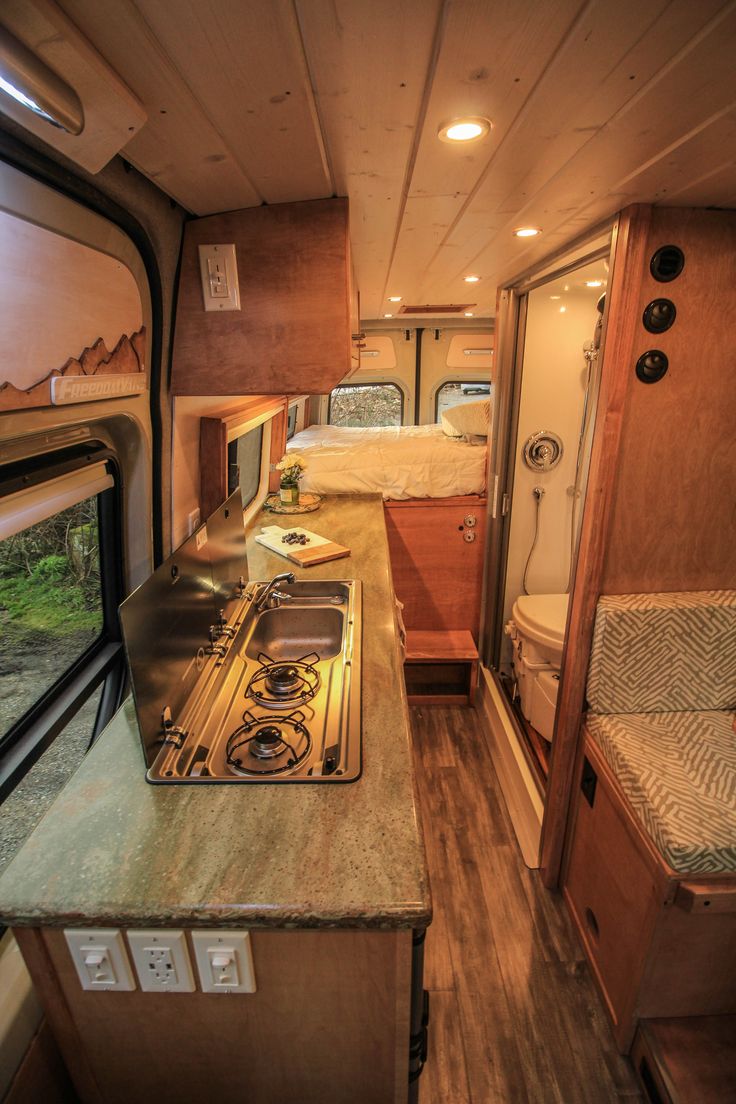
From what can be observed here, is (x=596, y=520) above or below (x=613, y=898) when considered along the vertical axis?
above

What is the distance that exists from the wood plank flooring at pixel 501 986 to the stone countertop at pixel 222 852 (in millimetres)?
1072

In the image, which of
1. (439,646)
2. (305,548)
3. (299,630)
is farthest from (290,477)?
(299,630)

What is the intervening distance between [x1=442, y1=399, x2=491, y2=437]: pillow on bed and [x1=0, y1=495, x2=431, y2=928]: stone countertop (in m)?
2.49

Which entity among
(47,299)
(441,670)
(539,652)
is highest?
(47,299)

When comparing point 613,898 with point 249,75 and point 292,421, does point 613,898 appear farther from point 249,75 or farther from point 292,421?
point 292,421

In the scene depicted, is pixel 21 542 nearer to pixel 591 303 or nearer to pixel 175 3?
pixel 175 3

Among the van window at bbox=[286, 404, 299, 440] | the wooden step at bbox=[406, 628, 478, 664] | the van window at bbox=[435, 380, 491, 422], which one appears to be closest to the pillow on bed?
the wooden step at bbox=[406, 628, 478, 664]

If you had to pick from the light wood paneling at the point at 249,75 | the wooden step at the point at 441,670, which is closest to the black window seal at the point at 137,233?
the light wood paneling at the point at 249,75

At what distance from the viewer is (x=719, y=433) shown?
1.56m

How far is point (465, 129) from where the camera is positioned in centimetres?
93

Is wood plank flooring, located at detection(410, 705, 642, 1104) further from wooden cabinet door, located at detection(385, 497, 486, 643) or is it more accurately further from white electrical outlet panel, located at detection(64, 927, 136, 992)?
wooden cabinet door, located at detection(385, 497, 486, 643)

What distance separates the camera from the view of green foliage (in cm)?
105

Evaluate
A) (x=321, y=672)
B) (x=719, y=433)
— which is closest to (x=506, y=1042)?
(x=321, y=672)

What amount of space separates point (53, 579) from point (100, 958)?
75 cm
